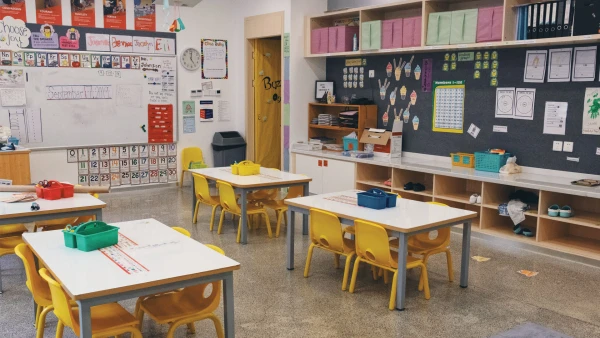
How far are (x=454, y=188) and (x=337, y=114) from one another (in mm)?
2480

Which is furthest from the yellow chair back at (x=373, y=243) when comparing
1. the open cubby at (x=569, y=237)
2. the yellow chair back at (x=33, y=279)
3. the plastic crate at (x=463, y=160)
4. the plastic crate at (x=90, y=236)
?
the plastic crate at (x=463, y=160)

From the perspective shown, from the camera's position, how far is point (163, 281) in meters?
2.80

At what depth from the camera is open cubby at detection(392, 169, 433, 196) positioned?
699 centimetres

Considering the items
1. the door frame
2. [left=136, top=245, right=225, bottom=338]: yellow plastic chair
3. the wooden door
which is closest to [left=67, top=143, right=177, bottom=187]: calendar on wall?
the door frame

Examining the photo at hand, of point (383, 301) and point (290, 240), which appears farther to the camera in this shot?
point (290, 240)

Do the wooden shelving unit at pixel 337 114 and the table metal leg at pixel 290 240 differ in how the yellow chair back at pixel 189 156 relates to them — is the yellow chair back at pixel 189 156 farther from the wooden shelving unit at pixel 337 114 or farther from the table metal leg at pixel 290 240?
the table metal leg at pixel 290 240

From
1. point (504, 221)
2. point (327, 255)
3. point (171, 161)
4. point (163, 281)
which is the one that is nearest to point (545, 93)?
point (504, 221)

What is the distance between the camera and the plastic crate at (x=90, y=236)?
3.26m

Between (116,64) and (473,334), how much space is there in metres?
6.52

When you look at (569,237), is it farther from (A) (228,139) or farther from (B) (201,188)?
(A) (228,139)

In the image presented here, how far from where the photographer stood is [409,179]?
23.4 feet

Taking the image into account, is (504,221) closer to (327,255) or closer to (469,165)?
(469,165)

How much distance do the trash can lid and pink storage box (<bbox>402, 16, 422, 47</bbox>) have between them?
3.56m

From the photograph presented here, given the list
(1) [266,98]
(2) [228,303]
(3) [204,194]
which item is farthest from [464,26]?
(2) [228,303]
